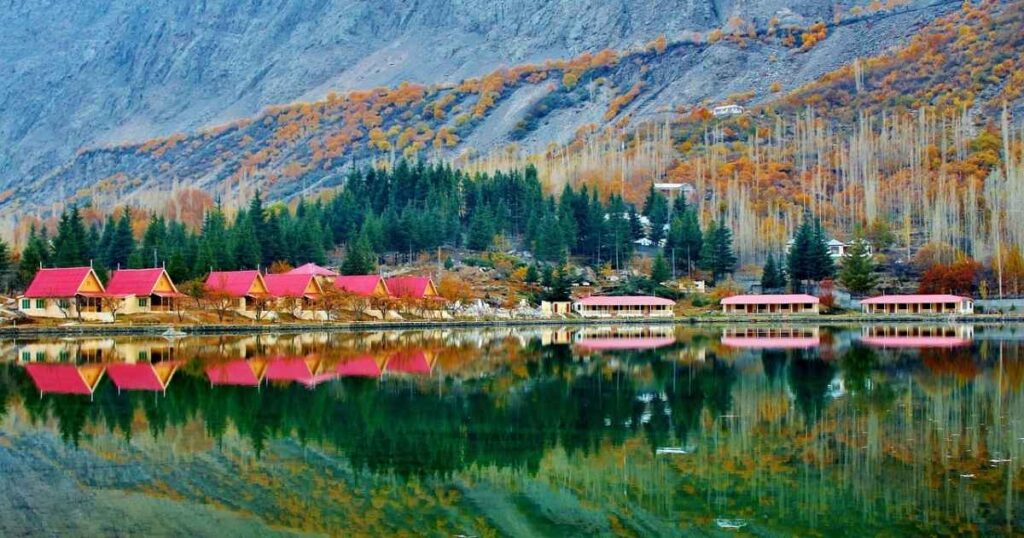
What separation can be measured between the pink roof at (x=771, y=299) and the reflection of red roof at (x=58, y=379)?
5049 centimetres

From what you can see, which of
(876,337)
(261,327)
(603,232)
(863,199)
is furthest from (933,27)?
(261,327)

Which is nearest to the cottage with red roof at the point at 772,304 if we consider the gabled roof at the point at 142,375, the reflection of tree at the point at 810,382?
the reflection of tree at the point at 810,382

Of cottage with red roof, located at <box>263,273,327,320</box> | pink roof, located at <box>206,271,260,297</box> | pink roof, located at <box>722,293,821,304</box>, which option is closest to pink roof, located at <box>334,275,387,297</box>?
cottage with red roof, located at <box>263,273,327,320</box>

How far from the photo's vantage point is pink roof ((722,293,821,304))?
73.1 m

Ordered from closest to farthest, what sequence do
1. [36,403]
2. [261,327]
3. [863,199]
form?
[36,403], [261,327], [863,199]

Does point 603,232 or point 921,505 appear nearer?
point 921,505

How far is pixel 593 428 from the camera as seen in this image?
63.9 feet

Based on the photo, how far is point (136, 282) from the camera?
56438mm

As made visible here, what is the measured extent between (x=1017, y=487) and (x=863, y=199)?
93866 mm

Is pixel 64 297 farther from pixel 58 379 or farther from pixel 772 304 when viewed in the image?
pixel 772 304

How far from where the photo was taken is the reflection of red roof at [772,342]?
4334 centimetres

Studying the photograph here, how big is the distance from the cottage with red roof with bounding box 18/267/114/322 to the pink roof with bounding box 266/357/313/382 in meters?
23.5

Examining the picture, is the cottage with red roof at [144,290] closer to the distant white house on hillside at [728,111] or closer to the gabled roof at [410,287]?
the gabled roof at [410,287]

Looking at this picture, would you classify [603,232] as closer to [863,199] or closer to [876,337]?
[863,199]
